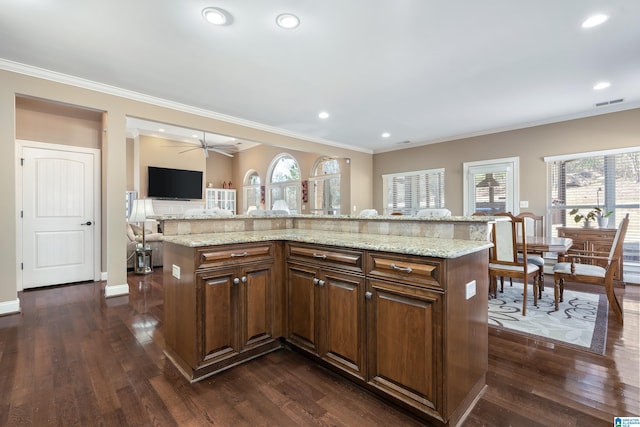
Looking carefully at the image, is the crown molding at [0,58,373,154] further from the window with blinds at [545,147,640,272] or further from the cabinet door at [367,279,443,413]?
the window with blinds at [545,147,640,272]

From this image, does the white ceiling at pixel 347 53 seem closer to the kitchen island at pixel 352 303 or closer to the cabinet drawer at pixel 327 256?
the kitchen island at pixel 352 303

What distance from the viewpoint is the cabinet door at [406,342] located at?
146cm

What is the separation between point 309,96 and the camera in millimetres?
4258

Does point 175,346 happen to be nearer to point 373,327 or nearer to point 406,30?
point 373,327

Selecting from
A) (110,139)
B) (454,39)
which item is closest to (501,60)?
(454,39)

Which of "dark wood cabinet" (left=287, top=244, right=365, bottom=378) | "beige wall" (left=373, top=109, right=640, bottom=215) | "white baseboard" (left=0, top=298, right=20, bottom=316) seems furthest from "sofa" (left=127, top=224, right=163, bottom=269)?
"beige wall" (left=373, top=109, right=640, bottom=215)

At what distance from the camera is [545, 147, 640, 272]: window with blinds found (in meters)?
4.46

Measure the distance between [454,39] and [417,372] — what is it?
115 inches

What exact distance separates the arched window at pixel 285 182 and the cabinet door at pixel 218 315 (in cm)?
660

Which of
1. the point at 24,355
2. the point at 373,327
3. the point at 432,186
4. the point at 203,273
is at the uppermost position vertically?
the point at 432,186

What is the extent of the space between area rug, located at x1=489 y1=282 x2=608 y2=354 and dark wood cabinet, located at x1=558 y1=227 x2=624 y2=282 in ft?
2.93

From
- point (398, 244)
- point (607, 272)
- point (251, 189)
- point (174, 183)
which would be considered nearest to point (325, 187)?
point (251, 189)

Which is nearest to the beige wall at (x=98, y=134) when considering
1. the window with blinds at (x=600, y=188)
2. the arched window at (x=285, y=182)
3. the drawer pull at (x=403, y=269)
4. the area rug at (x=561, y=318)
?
the arched window at (x=285, y=182)

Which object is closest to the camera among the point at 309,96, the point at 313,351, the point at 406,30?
the point at 313,351
